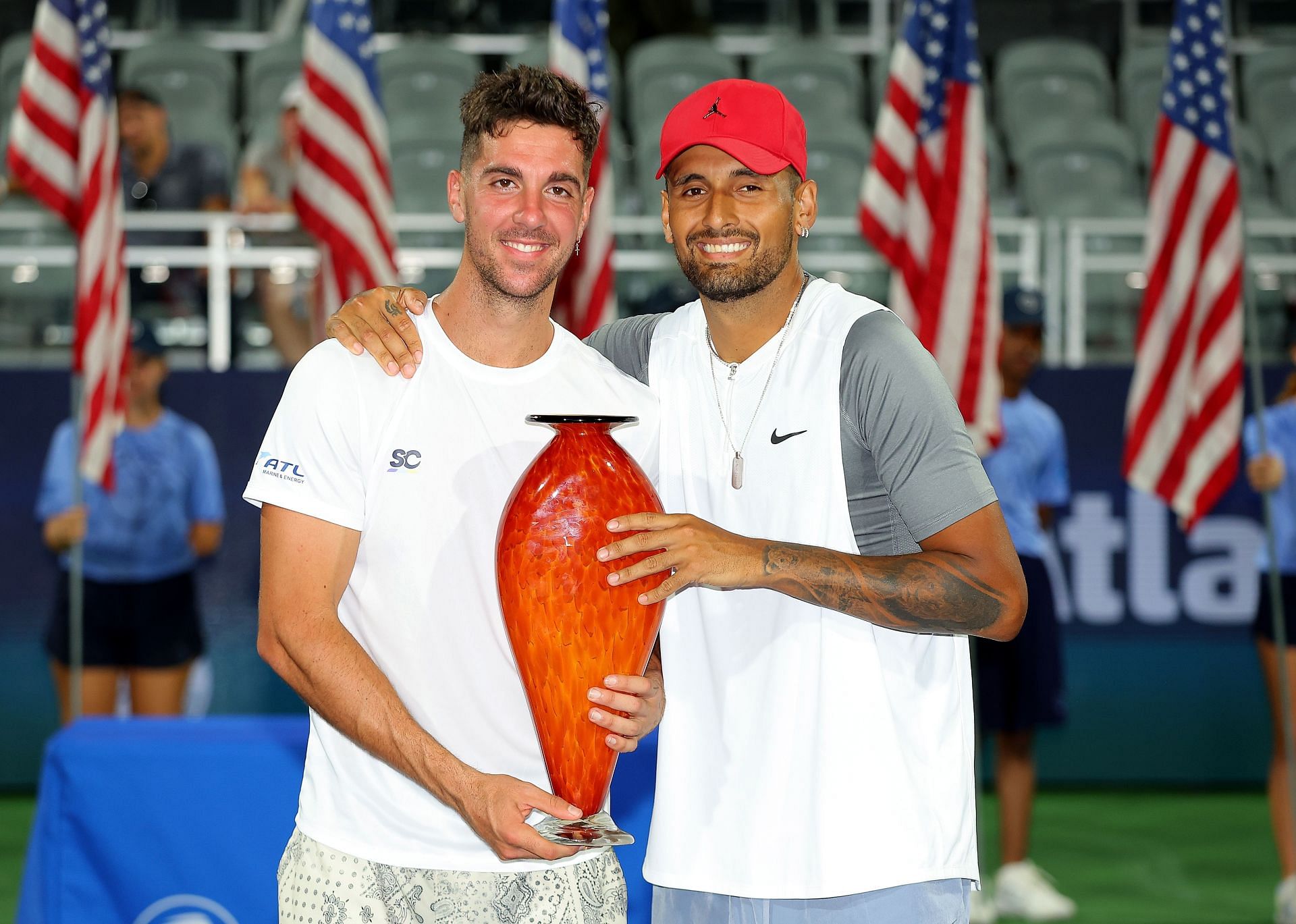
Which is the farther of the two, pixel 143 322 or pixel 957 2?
pixel 143 322

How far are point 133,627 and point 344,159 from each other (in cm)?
211

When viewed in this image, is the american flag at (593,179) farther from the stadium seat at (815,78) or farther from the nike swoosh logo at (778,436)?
the nike swoosh logo at (778,436)

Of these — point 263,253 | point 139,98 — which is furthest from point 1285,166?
point 139,98

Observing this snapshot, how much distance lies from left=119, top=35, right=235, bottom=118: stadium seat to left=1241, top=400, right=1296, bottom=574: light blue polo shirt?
21.6ft

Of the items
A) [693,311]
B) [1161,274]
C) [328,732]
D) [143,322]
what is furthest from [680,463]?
[143,322]

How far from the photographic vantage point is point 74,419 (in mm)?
5945

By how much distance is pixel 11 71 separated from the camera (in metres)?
9.31

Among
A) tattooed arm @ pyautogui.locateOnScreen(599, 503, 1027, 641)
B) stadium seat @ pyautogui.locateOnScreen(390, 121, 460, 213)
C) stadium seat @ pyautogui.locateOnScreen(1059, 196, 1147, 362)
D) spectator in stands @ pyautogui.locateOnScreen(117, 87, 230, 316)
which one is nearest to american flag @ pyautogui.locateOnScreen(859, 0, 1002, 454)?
stadium seat @ pyautogui.locateOnScreen(1059, 196, 1147, 362)

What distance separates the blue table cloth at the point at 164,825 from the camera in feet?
11.1

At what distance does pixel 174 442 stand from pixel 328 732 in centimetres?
426

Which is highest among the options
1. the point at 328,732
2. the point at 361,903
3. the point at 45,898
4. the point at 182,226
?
the point at 182,226

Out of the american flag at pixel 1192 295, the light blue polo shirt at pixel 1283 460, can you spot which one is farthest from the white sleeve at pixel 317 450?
the light blue polo shirt at pixel 1283 460

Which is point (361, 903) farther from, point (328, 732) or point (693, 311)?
point (693, 311)

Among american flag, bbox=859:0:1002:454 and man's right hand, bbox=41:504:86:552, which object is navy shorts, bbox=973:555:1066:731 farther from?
man's right hand, bbox=41:504:86:552
